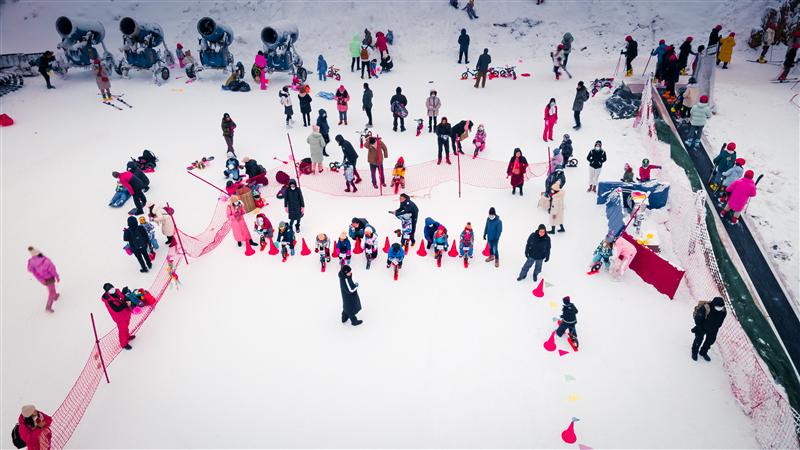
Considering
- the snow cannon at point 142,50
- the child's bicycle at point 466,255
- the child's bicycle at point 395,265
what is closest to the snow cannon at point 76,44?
the snow cannon at point 142,50

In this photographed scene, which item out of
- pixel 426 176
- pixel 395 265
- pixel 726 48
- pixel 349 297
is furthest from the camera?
pixel 726 48

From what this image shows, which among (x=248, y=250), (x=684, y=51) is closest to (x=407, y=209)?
(x=248, y=250)

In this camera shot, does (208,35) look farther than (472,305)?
Yes

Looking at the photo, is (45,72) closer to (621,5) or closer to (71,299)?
(71,299)

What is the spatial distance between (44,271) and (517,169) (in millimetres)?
10742

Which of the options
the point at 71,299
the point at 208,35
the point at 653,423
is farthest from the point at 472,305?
the point at 208,35

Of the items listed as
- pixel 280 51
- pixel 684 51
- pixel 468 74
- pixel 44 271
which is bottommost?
pixel 44 271

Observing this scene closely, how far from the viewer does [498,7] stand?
25000 millimetres

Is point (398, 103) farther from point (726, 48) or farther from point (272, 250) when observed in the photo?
point (726, 48)

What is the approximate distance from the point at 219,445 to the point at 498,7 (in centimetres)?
2378

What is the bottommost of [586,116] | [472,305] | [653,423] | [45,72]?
[653,423]

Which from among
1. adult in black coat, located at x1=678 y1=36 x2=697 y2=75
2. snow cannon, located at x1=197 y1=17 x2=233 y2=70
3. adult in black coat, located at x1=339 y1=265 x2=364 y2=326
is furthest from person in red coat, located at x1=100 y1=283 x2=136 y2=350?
adult in black coat, located at x1=678 y1=36 x2=697 y2=75

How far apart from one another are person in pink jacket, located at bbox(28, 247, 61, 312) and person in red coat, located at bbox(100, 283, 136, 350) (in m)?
1.96

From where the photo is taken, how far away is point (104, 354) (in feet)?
29.7
